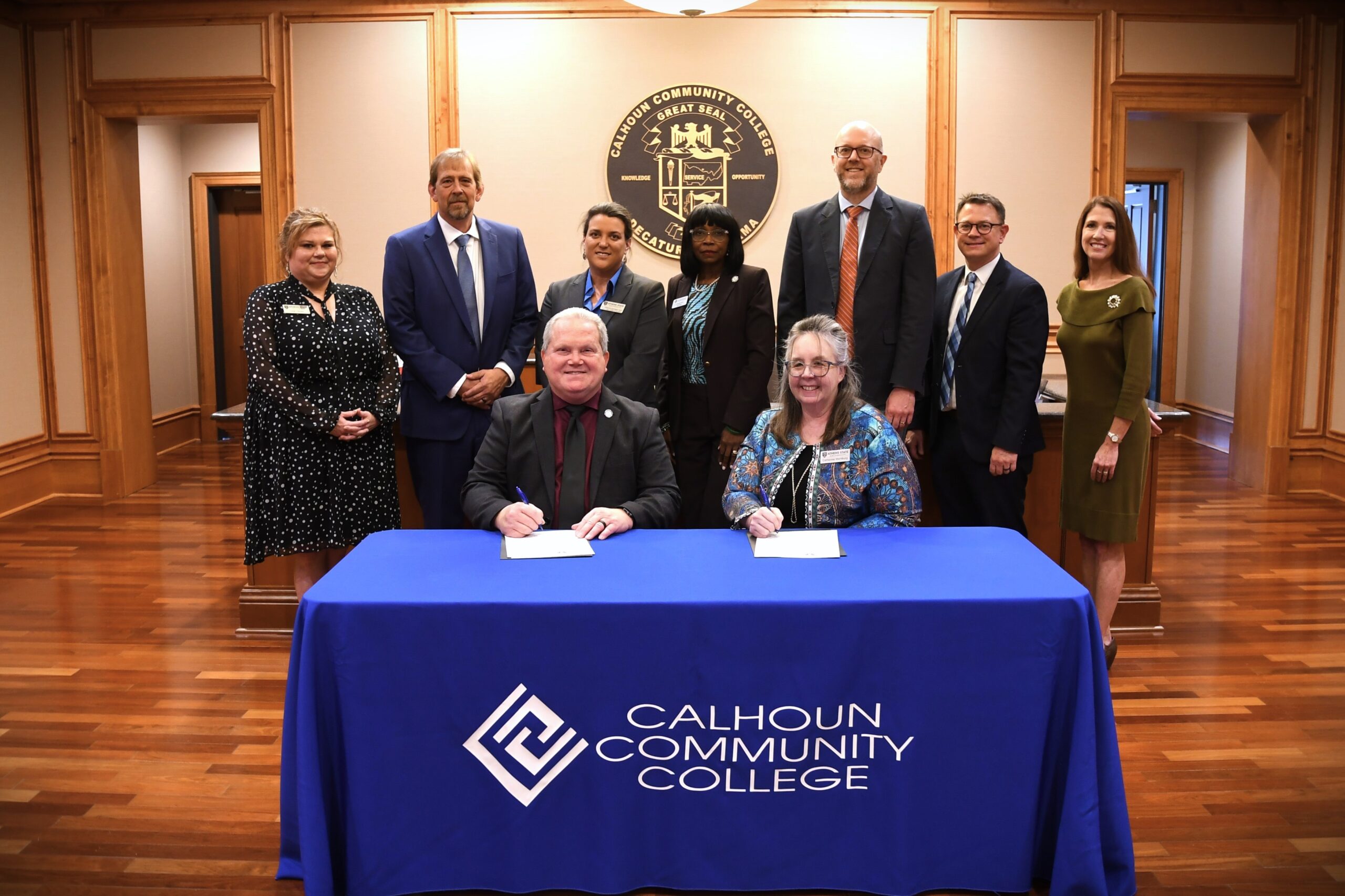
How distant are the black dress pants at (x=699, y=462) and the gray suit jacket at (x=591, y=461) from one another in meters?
0.74

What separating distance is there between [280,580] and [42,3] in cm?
419

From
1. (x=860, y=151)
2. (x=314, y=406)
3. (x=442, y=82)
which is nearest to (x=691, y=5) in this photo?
(x=860, y=151)

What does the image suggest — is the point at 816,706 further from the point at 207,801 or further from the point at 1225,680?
the point at 1225,680

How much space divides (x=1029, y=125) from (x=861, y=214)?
3.26 m

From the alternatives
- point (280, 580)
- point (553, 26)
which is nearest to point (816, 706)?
point (280, 580)

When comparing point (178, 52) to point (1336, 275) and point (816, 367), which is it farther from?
point (1336, 275)

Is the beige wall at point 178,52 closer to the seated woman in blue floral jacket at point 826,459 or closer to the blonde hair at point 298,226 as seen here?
the blonde hair at point 298,226

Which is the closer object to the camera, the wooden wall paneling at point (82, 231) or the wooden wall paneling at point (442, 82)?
the wooden wall paneling at point (442, 82)

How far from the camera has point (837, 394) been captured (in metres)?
2.72

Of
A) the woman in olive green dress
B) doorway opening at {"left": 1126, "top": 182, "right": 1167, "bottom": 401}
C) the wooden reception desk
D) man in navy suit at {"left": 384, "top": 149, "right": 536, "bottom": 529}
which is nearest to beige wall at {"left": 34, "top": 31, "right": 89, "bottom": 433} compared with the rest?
the wooden reception desk

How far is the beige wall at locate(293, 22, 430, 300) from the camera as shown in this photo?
607cm

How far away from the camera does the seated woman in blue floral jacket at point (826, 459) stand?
2674 millimetres

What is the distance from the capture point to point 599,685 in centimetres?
204

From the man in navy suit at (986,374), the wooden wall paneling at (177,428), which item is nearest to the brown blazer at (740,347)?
the man in navy suit at (986,374)
